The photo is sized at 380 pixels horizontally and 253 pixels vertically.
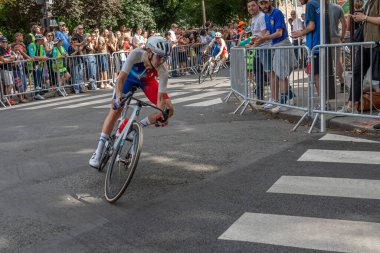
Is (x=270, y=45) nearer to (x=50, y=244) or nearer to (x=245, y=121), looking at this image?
(x=245, y=121)

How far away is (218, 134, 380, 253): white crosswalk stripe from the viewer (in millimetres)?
4336

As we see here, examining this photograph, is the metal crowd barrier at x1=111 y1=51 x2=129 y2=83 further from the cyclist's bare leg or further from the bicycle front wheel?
the bicycle front wheel

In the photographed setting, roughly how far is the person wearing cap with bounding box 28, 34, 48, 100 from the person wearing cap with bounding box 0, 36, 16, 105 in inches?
36.0

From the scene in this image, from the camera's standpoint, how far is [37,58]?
17141 mm

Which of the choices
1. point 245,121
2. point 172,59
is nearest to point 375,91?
point 245,121

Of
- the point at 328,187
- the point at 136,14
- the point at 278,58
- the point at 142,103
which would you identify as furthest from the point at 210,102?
the point at 136,14

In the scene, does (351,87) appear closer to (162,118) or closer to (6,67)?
(162,118)

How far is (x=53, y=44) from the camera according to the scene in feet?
59.2

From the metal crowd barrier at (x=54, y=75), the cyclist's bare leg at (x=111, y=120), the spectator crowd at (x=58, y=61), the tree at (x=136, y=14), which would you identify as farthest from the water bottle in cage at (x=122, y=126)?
the tree at (x=136, y=14)

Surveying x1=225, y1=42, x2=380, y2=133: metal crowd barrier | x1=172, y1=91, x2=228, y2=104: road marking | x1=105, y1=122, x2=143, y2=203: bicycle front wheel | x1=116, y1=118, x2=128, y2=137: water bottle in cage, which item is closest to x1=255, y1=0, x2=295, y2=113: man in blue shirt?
x1=225, y1=42, x2=380, y2=133: metal crowd barrier

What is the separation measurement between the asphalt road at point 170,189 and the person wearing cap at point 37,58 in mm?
6818

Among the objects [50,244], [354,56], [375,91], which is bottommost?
[50,244]

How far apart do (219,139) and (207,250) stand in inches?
181

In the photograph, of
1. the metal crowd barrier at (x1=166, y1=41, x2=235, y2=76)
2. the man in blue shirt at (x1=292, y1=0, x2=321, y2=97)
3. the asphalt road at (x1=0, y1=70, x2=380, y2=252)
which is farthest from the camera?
the metal crowd barrier at (x1=166, y1=41, x2=235, y2=76)
